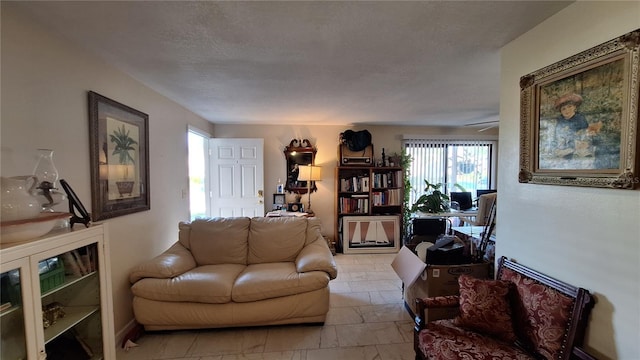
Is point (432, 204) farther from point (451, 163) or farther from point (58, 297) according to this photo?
point (58, 297)

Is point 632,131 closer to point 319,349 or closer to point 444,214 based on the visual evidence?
point 319,349

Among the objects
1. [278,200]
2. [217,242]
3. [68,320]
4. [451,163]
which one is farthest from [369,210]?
[68,320]

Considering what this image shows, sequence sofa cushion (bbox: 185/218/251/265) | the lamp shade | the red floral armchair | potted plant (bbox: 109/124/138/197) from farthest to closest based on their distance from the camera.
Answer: the lamp shade, sofa cushion (bbox: 185/218/251/265), potted plant (bbox: 109/124/138/197), the red floral armchair

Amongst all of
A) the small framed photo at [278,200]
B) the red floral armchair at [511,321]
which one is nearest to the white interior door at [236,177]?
the small framed photo at [278,200]

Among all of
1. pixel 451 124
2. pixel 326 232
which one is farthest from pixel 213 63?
pixel 451 124

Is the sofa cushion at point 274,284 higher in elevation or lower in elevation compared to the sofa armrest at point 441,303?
lower

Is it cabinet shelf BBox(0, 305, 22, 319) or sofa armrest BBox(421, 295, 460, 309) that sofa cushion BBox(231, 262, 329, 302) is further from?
cabinet shelf BBox(0, 305, 22, 319)

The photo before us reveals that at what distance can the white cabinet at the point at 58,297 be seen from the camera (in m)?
1.09

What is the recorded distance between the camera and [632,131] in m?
1.08

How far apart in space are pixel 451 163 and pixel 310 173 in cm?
277

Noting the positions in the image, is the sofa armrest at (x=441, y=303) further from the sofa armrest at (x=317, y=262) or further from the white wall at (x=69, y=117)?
the white wall at (x=69, y=117)

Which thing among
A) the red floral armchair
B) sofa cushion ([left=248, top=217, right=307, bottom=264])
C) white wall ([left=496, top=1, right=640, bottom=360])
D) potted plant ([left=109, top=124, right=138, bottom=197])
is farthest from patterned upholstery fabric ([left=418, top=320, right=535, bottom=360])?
potted plant ([left=109, top=124, right=138, bottom=197])

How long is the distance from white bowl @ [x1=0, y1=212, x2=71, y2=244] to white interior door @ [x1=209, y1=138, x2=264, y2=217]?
10.3 ft

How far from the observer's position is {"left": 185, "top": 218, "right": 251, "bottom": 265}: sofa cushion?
2.71 m
